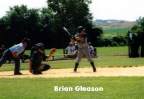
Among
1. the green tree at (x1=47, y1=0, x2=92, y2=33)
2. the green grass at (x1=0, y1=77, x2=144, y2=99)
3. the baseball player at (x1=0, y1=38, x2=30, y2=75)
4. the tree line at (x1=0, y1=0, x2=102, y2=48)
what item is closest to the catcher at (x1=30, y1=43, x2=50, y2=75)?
the baseball player at (x1=0, y1=38, x2=30, y2=75)

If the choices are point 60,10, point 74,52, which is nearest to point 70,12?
point 60,10

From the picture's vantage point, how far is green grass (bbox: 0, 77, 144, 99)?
14425mm

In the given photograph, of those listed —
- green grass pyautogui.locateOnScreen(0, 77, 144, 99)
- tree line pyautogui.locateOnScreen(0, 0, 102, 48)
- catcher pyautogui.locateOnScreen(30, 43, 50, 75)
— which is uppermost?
tree line pyautogui.locateOnScreen(0, 0, 102, 48)

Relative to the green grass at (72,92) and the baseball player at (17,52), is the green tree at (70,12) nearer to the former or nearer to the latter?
the baseball player at (17,52)

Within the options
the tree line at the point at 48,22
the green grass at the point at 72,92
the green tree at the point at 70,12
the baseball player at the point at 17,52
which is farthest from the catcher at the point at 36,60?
the green tree at the point at 70,12

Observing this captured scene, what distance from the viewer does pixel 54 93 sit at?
15.2 meters

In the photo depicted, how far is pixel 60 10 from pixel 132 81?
75593 mm

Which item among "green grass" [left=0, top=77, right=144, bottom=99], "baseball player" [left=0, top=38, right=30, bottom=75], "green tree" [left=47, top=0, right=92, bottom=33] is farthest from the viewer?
"green tree" [left=47, top=0, right=92, bottom=33]

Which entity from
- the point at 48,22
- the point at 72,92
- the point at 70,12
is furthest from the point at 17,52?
the point at 70,12

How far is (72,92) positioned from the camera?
1524cm

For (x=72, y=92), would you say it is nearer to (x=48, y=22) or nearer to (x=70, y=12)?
(x=48, y=22)

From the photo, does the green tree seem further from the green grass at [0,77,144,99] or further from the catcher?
the green grass at [0,77,144,99]

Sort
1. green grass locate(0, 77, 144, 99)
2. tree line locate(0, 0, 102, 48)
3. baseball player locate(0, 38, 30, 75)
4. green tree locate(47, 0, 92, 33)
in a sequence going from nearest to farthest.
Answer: green grass locate(0, 77, 144, 99)
baseball player locate(0, 38, 30, 75)
tree line locate(0, 0, 102, 48)
green tree locate(47, 0, 92, 33)

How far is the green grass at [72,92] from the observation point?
1443 centimetres
